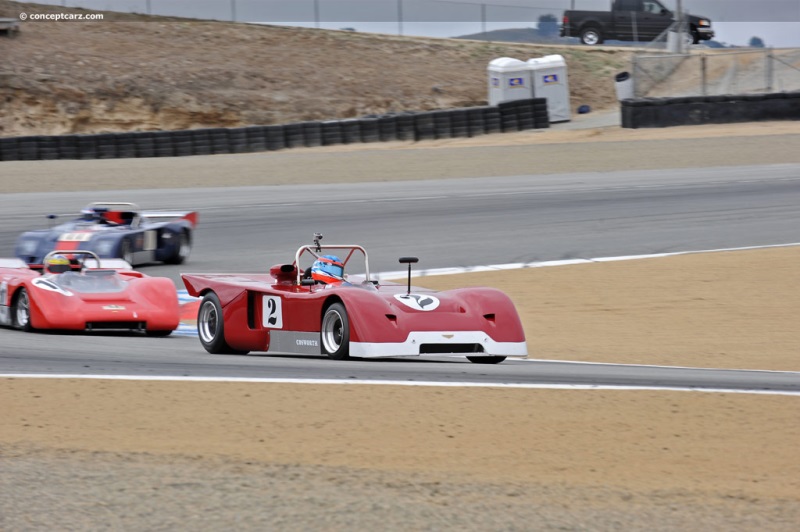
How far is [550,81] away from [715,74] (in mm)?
4823

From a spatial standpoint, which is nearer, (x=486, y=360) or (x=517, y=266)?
(x=486, y=360)

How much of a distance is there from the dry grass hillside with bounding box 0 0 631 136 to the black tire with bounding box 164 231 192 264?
71.9 ft

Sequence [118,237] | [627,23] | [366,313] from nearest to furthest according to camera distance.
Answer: [366,313] < [118,237] < [627,23]

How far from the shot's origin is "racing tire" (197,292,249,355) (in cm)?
985

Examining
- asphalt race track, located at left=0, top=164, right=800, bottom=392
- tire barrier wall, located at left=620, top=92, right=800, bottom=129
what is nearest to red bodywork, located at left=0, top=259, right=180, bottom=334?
asphalt race track, located at left=0, top=164, right=800, bottom=392

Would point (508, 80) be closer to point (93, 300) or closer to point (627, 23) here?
point (627, 23)

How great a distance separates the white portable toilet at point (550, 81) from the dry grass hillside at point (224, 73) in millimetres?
5858

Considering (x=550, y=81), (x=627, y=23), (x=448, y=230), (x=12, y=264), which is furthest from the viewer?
(x=627, y=23)

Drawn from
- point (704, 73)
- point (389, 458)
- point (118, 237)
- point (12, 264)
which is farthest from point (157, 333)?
point (704, 73)

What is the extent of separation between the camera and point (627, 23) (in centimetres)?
4619

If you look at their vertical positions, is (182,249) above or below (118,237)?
below


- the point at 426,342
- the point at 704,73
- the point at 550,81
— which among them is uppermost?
the point at 550,81

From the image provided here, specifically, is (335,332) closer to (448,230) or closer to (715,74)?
(448,230)

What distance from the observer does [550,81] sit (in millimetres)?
35219
